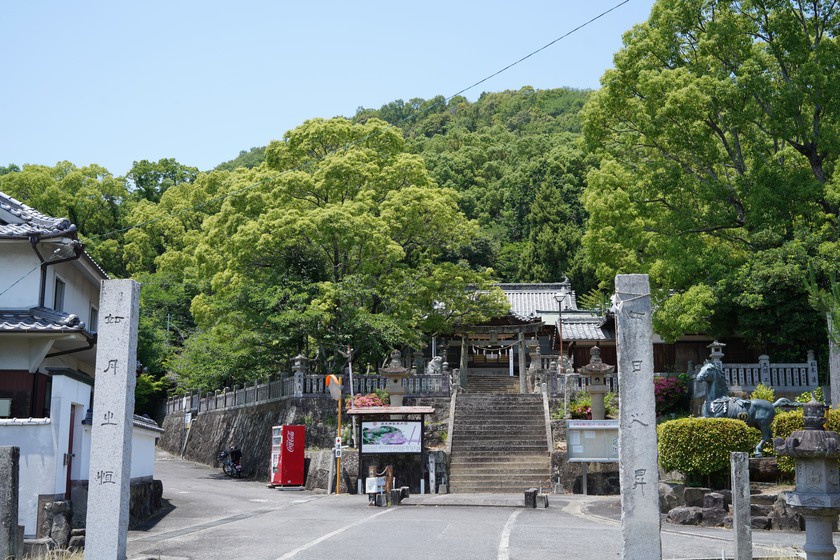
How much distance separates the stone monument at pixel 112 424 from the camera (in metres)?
11.8

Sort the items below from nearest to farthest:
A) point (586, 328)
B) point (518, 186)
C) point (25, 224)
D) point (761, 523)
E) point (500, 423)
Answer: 1. point (761, 523)
2. point (25, 224)
3. point (500, 423)
4. point (586, 328)
5. point (518, 186)

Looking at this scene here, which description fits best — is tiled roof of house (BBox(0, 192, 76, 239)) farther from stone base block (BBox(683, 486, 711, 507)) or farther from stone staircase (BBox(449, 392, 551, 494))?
stone base block (BBox(683, 486, 711, 507))

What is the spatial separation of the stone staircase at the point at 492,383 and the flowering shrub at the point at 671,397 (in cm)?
1263

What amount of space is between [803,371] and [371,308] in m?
16.3

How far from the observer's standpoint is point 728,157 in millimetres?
29781

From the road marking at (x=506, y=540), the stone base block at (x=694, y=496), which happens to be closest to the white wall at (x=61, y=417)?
the road marking at (x=506, y=540)

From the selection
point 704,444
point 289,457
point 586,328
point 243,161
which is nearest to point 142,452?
point 289,457

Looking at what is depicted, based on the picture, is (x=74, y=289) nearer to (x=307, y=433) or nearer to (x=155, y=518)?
(x=155, y=518)

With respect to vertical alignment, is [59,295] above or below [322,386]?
above

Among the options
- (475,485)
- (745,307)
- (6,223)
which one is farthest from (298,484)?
(745,307)

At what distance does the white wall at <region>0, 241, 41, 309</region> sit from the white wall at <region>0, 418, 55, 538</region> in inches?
171

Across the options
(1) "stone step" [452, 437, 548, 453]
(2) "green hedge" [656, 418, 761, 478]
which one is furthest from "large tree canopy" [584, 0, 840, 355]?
(2) "green hedge" [656, 418, 761, 478]

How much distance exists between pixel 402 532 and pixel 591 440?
1127cm

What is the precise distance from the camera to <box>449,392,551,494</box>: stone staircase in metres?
27.0
